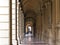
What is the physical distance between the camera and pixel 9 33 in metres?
4.14

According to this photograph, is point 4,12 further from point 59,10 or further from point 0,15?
point 59,10

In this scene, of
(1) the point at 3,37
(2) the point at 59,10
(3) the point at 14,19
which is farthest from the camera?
(2) the point at 59,10

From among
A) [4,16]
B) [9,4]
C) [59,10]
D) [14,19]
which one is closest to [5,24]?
[4,16]

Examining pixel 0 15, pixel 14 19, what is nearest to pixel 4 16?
pixel 0 15

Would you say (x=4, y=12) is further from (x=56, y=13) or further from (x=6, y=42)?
(x=56, y=13)

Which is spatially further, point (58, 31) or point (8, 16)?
point (58, 31)

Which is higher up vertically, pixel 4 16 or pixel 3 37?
pixel 4 16

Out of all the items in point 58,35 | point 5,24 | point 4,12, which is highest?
point 4,12

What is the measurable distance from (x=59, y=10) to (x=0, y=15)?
20.6 feet

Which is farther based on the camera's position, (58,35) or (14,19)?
(58,35)

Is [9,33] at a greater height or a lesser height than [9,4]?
lesser

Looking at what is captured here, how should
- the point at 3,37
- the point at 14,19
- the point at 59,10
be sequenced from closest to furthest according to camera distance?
the point at 3,37 → the point at 14,19 → the point at 59,10

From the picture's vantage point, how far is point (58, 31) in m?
10.1

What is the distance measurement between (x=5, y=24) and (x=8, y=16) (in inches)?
7.6
